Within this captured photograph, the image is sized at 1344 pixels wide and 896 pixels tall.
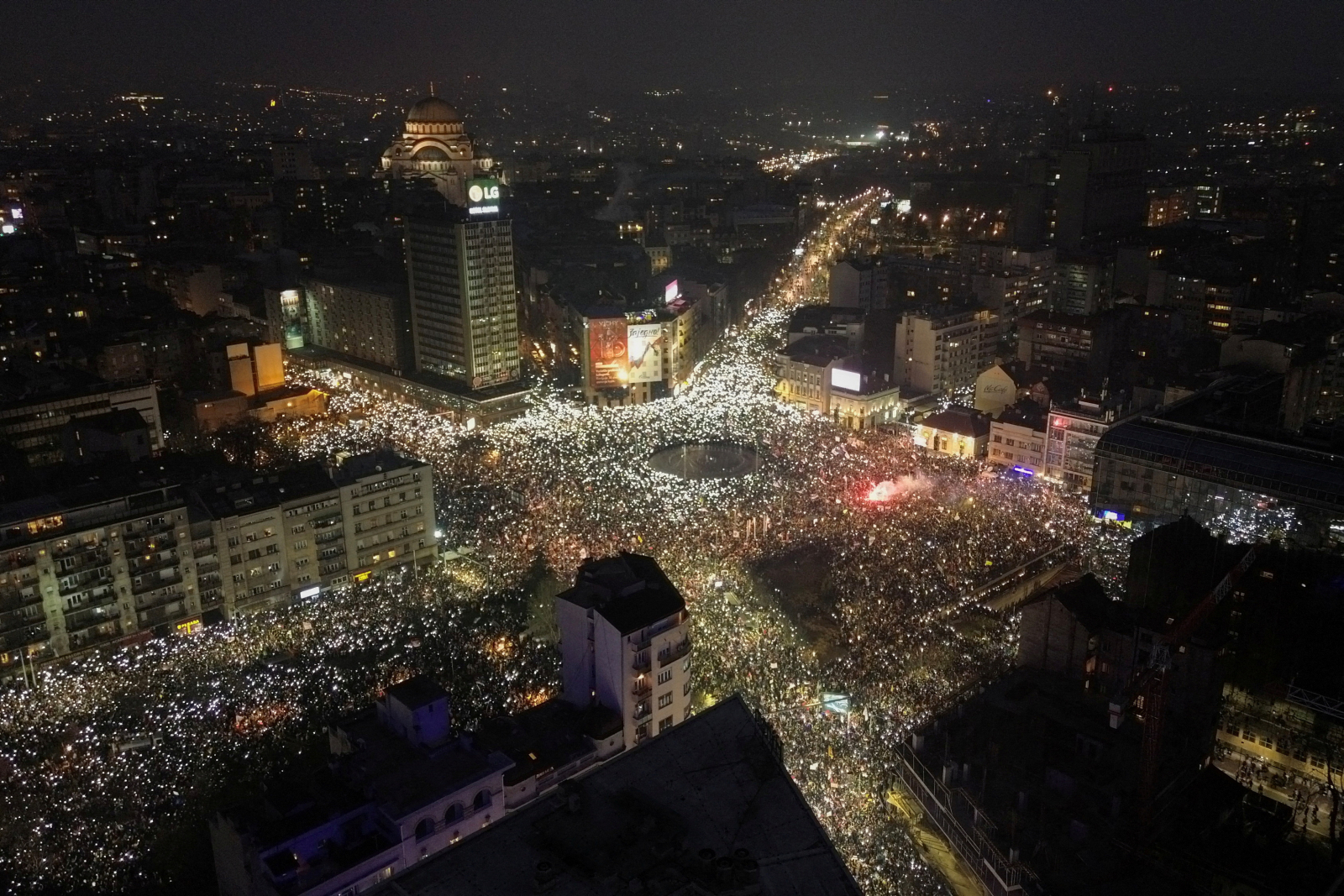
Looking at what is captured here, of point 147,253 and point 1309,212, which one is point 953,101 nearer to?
point 1309,212

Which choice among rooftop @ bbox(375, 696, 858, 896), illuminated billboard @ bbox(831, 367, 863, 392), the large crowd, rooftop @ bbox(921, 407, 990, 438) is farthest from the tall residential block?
rooftop @ bbox(375, 696, 858, 896)

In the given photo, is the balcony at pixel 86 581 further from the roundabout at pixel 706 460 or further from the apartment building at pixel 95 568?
the roundabout at pixel 706 460

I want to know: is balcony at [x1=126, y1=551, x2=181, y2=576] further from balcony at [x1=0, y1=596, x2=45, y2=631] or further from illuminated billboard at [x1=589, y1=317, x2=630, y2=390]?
illuminated billboard at [x1=589, y1=317, x2=630, y2=390]

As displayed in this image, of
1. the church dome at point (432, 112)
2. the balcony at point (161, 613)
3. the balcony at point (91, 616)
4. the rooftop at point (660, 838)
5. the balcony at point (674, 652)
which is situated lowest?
the balcony at point (161, 613)

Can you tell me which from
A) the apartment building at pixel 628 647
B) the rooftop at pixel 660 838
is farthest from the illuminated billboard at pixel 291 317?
the rooftop at pixel 660 838

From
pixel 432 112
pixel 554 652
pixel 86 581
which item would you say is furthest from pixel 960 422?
pixel 432 112

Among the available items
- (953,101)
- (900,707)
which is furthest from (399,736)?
(953,101)
